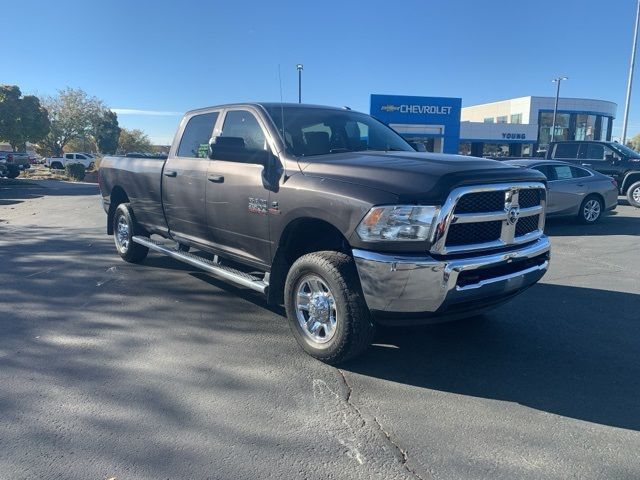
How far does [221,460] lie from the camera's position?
2.76 m

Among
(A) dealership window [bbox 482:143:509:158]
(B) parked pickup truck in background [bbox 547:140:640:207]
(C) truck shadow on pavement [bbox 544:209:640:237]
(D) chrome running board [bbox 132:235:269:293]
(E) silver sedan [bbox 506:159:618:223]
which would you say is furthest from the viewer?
(A) dealership window [bbox 482:143:509:158]

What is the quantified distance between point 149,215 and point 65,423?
381 cm

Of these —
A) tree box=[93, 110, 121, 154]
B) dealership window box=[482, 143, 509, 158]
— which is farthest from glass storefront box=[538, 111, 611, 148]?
tree box=[93, 110, 121, 154]

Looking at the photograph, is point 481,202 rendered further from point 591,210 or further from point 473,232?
point 591,210

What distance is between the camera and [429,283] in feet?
11.0

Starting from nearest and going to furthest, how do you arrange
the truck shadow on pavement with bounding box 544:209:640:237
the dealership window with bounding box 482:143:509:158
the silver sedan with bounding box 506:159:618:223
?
the truck shadow on pavement with bounding box 544:209:640:237 < the silver sedan with bounding box 506:159:618:223 < the dealership window with bounding box 482:143:509:158

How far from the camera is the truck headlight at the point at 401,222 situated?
3400 millimetres

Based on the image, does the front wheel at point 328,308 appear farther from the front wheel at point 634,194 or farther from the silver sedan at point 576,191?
the front wheel at point 634,194

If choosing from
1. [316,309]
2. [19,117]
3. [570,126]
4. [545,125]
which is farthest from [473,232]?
[570,126]

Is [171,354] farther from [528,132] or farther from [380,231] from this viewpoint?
[528,132]

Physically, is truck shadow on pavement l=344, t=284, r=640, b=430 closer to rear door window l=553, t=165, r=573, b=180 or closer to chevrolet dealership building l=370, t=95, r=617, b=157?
rear door window l=553, t=165, r=573, b=180

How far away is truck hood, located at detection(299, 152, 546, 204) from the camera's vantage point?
136 inches

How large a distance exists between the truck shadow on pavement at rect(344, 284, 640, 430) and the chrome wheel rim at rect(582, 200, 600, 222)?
21.8 feet

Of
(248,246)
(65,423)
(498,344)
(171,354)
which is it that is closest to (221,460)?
(65,423)
